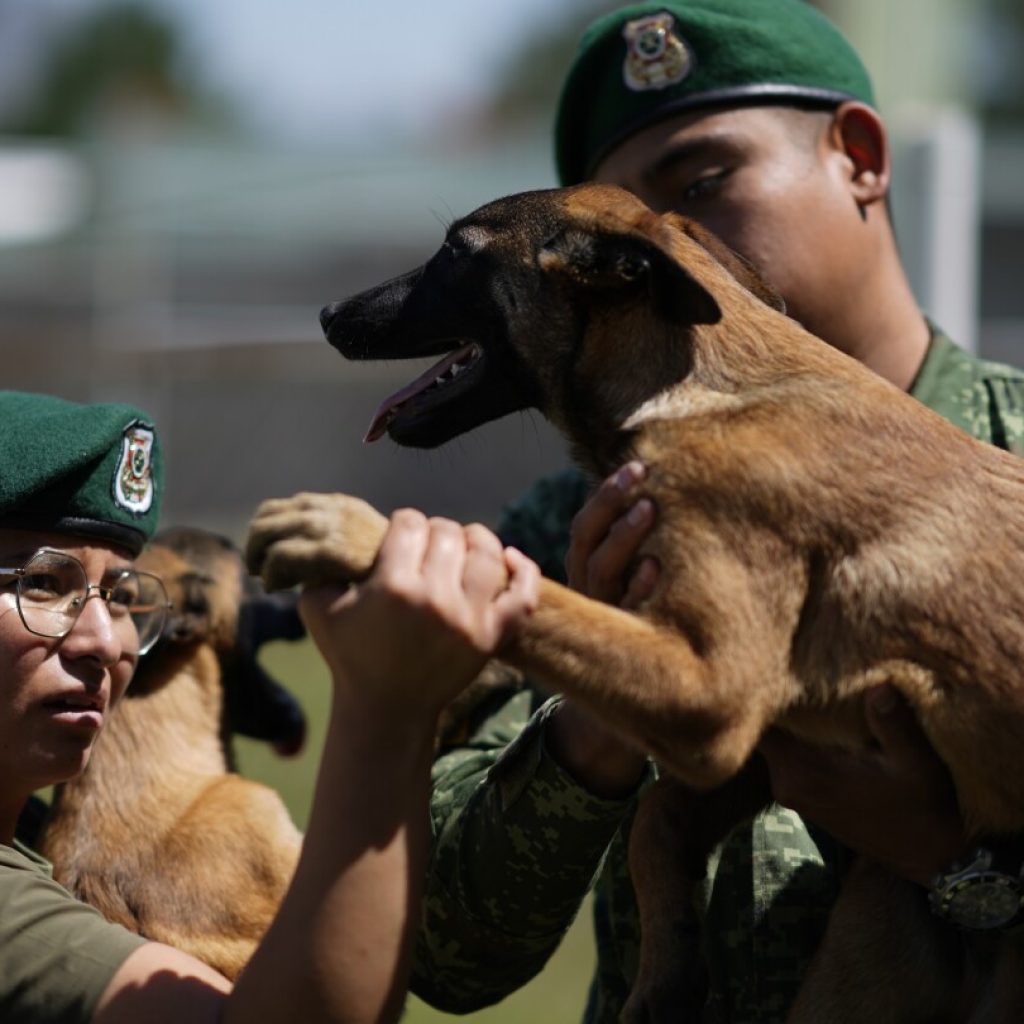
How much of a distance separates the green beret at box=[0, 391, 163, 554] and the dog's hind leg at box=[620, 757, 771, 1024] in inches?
46.0

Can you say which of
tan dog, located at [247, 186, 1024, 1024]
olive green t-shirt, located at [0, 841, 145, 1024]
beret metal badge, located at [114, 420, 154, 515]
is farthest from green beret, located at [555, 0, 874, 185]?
olive green t-shirt, located at [0, 841, 145, 1024]

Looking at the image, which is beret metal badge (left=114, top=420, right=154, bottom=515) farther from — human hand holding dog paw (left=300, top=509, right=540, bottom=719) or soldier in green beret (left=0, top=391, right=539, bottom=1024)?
human hand holding dog paw (left=300, top=509, right=540, bottom=719)

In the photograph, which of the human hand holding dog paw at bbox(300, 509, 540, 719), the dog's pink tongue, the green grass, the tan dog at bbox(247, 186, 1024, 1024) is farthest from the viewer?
the green grass

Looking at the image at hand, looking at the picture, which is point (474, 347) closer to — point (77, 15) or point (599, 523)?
point (599, 523)

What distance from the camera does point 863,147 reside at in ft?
12.6

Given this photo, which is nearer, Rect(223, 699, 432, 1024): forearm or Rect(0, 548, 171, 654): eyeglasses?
Rect(223, 699, 432, 1024): forearm

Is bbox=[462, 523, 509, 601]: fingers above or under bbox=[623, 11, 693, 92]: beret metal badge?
under

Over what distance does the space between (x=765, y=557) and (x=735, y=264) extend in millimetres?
838

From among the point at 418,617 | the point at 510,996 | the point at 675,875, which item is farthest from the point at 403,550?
the point at 510,996

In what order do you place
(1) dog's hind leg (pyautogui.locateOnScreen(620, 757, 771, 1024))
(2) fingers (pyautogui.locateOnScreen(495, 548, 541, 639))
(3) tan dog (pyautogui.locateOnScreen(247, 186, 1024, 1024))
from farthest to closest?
(1) dog's hind leg (pyautogui.locateOnScreen(620, 757, 771, 1024)) < (3) tan dog (pyautogui.locateOnScreen(247, 186, 1024, 1024)) < (2) fingers (pyautogui.locateOnScreen(495, 548, 541, 639))

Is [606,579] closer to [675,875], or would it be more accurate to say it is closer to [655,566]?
[655,566]

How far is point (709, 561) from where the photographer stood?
272 cm

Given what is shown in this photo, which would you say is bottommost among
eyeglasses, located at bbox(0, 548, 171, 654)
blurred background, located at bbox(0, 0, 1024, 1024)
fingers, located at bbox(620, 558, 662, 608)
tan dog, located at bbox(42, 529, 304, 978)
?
blurred background, located at bbox(0, 0, 1024, 1024)

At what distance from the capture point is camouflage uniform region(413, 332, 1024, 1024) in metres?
2.95
